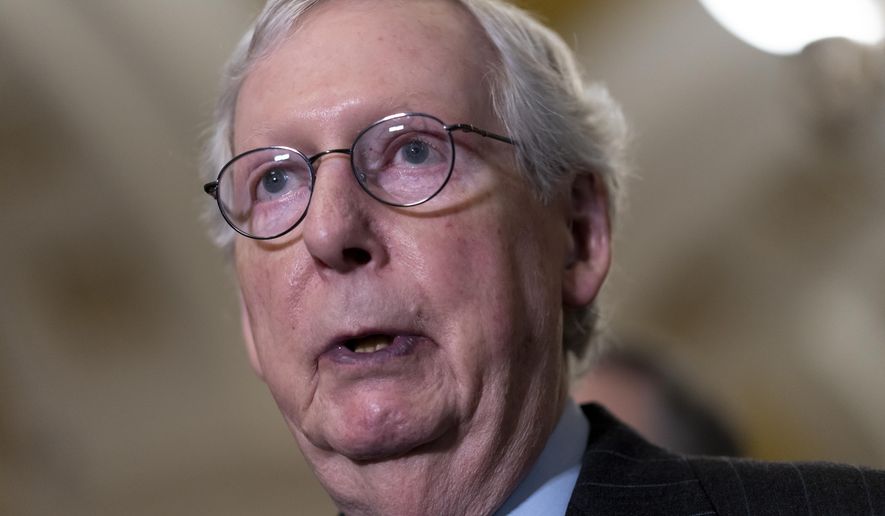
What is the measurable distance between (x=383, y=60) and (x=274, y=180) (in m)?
0.29

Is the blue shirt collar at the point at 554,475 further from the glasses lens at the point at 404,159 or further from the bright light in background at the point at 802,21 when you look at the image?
the bright light in background at the point at 802,21

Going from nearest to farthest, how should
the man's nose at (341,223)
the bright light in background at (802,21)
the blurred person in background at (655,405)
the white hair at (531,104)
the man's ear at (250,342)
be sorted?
1. the man's nose at (341,223)
2. the white hair at (531,104)
3. the man's ear at (250,342)
4. the blurred person in background at (655,405)
5. the bright light in background at (802,21)

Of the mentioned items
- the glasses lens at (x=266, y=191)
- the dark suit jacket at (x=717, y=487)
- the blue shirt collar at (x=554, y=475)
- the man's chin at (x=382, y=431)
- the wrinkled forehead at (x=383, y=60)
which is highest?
the wrinkled forehead at (x=383, y=60)

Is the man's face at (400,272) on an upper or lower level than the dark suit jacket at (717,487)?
upper

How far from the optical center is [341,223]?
1.52 metres

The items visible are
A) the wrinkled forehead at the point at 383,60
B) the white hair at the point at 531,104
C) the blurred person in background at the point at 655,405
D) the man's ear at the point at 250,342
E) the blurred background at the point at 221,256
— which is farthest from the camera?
the blurred background at the point at 221,256

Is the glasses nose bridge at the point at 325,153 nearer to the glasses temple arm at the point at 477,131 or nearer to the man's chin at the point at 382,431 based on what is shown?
the glasses temple arm at the point at 477,131

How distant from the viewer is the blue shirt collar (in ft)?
5.51

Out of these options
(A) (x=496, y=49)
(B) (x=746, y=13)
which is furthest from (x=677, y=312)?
(A) (x=496, y=49)

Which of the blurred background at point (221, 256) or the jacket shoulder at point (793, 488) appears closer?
the jacket shoulder at point (793, 488)

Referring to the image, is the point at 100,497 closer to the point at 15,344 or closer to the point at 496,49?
the point at 15,344

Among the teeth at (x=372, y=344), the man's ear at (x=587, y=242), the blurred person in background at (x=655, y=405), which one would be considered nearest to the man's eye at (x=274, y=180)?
the teeth at (x=372, y=344)

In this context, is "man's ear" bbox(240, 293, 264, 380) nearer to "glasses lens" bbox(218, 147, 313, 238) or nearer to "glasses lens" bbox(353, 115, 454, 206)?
"glasses lens" bbox(218, 147, 313, 238)

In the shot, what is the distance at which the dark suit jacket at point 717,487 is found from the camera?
5.31 feet
